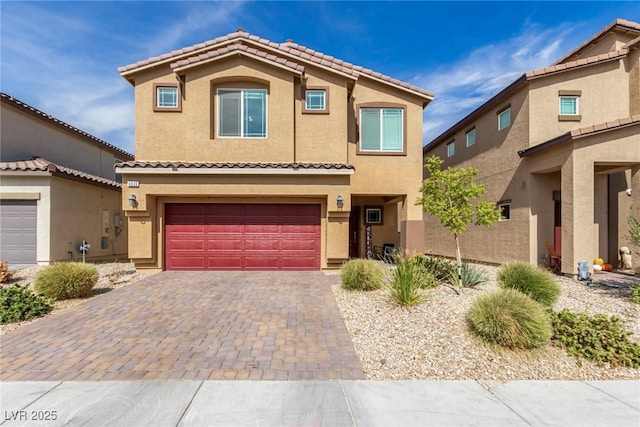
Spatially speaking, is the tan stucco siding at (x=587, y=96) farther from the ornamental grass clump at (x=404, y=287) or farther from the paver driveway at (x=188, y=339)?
the paver driveway at (x=188, y=339)

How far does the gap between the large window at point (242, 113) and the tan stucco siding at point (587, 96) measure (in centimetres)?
1079

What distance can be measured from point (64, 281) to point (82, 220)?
7.88 m

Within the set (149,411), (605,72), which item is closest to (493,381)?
(149,411)

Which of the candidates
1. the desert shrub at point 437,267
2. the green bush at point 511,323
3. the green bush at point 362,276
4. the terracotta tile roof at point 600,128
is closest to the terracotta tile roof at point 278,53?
the terracotta tile roof at point 600,128

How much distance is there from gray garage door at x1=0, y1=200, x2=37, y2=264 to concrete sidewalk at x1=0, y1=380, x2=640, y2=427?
37.5 ft

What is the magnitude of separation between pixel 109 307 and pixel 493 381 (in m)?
8.32

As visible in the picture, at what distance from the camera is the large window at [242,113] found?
480 inches

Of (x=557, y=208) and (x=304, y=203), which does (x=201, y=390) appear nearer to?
(x=304, y=203)

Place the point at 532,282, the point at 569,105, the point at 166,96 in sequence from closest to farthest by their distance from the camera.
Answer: the point at 532,282 < the point at 166,96 < the point at 569,105

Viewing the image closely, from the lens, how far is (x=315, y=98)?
41.2 ft

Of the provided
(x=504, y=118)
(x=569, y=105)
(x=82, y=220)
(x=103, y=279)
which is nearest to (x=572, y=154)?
(x=569, y=105)

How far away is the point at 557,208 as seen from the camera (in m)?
13.2

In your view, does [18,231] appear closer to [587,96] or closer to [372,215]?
[372,215]

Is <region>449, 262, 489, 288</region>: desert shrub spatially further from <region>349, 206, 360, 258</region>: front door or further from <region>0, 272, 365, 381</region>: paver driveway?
<region>349, 206, 360, 258</region>: front door
